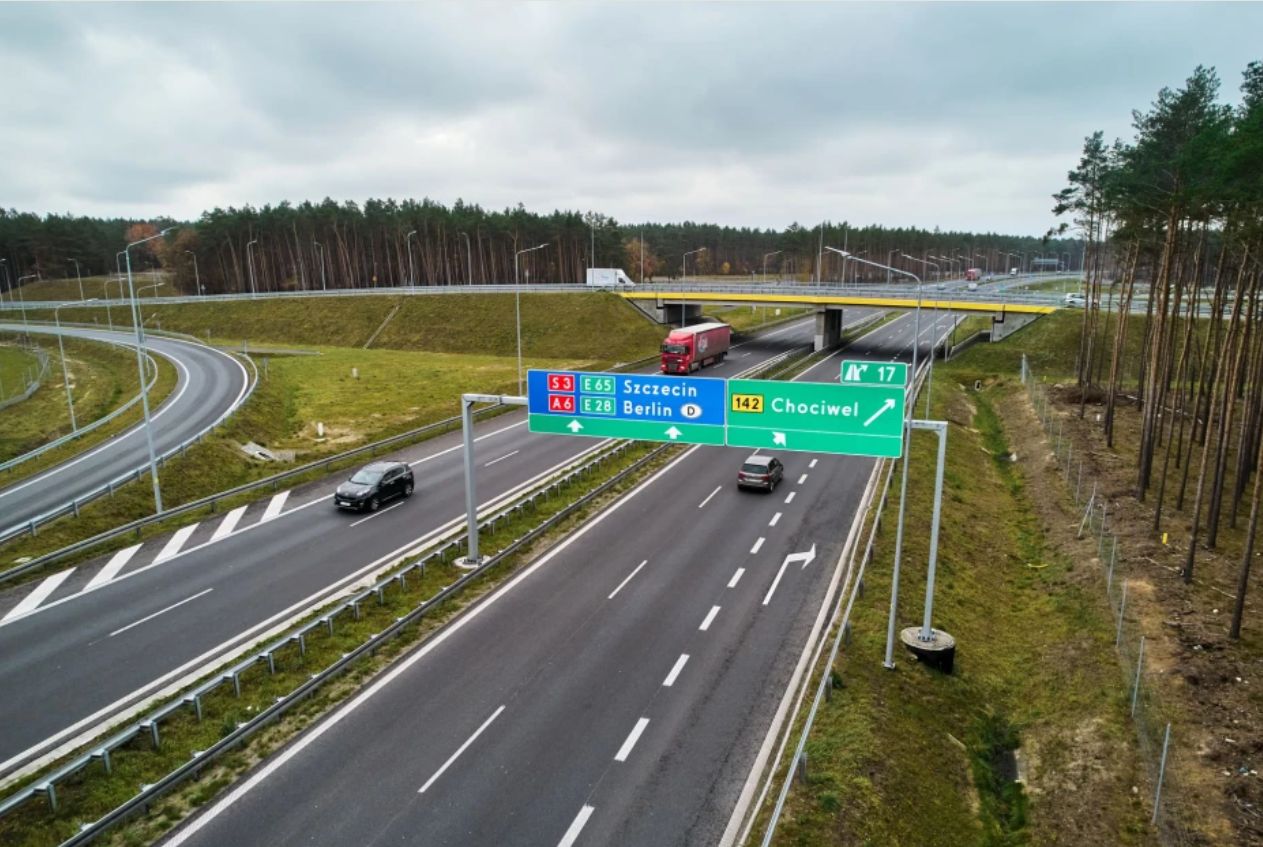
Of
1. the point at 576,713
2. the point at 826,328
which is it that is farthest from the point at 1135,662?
the point at 826,328

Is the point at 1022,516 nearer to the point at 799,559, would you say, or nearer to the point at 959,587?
the point at 959,587

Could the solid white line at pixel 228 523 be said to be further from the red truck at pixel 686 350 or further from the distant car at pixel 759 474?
the red truck at pixel 686 350

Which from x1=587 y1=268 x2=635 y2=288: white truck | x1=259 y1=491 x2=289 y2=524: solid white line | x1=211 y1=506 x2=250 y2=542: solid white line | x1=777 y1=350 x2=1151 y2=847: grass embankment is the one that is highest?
x1=587 y1=268 x2=635 y2=288: white truck

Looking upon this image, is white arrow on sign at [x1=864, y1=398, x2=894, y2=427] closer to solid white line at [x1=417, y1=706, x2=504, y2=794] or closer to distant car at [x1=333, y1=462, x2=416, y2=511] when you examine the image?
solid white line at [x1=417, y1=706, x2=504, y2=794]

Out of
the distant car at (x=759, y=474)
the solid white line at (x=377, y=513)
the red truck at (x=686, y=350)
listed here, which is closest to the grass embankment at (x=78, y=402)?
the solid white line at (x=377, y=513)

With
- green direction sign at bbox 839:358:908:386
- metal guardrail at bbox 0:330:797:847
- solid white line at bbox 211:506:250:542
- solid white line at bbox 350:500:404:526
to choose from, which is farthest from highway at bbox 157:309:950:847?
solid white line at bbox 211:506:250:542

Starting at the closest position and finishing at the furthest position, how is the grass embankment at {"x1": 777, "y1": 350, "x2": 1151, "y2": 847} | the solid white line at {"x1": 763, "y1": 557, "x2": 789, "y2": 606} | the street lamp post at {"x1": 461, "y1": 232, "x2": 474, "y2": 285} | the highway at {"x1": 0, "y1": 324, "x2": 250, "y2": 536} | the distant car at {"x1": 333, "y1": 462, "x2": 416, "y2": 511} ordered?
the grass embankment at {"x1": 777, "y1": 350, "x2": 1151, "y2": 847}
the solid white line at {"x1": 763, "y1": 557, "x2": 789, "y2": 606}
the distant car at {"x1": 333, "y1": 462, "x2": 416, "y2": 511}
the highway at {"x1": 0, "y1": 324, "x2": 250, "y2": 536}
the street lamp post at {"x1": 461, "y1": 232, "x2": 474, "y2": 285}

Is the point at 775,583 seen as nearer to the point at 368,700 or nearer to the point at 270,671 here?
the point at 368,700
